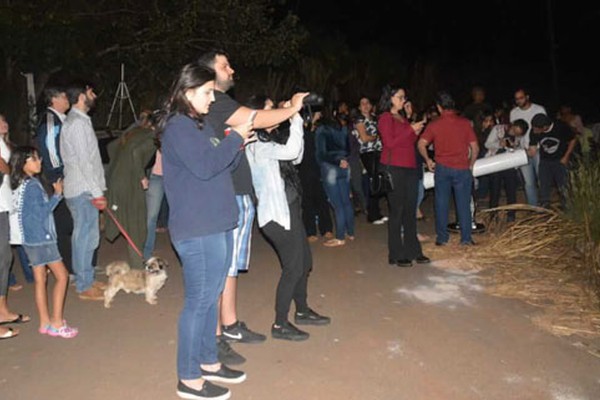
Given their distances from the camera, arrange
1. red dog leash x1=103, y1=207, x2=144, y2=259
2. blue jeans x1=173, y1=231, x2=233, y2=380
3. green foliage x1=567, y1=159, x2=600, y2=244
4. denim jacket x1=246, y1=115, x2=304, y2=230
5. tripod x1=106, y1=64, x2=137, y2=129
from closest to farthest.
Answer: blue jeans x1=173, y1=231, x2=233, y2=380 → denim jacket x1=246, y1=115, x2=304, y2=230 → green foliage x1=567, y1=159, x2=600, y2=244 → red dog leash x1=103, y1=207, x2=144, y2=259 → tripod x1=106, y1=64, x2=137, y2=129

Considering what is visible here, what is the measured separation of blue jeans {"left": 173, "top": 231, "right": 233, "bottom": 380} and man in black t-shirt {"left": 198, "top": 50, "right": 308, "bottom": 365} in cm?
72

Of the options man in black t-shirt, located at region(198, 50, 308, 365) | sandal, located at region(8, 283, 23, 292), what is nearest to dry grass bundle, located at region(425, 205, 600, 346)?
man in black t-shirt, located at region(198, 50, 308, 365)

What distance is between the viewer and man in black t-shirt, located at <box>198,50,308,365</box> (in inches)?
184

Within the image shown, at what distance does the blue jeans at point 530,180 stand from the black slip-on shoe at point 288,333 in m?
5.47

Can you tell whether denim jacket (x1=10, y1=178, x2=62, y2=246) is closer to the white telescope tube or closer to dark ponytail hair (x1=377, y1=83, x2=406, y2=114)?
dark ponytail hair (x1=377, y1=83, x2=406, y2=114)

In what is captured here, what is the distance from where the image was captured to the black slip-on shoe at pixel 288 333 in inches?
216

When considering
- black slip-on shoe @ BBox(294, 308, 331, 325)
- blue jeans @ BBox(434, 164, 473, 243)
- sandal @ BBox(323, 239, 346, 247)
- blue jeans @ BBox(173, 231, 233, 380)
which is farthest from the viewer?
sandal @ BBox(323, 239, 346, 247)

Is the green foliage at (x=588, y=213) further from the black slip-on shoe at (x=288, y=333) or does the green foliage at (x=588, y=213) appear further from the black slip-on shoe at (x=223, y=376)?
the black slip-on shoe at (x=223, y=376)

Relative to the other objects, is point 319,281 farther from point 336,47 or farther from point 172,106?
point 336,47

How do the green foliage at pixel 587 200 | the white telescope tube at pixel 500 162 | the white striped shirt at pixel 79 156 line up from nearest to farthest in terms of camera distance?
the white striped shirt at pixel 79 156, the green foliage at pixel 587 200, the white telescope tube at pixel 500 162

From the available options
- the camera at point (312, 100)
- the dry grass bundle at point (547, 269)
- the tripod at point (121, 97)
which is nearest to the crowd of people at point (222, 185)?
the camera at point (312, 100)

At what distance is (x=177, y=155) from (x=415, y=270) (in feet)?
13.9

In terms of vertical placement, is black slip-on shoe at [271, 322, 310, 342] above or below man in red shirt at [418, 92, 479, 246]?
below

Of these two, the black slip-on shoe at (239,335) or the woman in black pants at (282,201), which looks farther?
the black slip-on shoe at (239,335)
